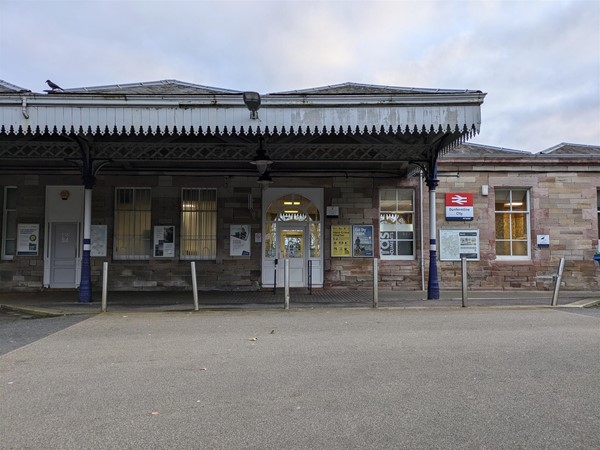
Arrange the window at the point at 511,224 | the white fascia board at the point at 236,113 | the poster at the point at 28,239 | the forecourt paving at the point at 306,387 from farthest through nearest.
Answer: the window at the point at 511,224, the poster at the point at 28,239, the white fascia board at the point at 236,113, the forecourt paving at the point at 306,387

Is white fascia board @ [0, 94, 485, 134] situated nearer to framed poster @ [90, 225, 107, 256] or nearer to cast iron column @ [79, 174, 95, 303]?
cast iron column @ [79, 174, 95, 303]

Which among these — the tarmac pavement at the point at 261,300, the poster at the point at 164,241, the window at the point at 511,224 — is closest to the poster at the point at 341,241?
the tarmac pavement at the point at 261,300

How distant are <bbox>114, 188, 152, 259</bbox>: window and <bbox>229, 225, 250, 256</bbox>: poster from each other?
2458 millimetres

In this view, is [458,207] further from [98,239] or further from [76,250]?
[76,250]

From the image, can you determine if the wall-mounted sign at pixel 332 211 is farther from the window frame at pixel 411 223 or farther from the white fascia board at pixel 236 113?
the white fascia board at pixel 236 113

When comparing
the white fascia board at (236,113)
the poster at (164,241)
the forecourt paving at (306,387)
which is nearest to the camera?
the forecourt paving at (306,387)

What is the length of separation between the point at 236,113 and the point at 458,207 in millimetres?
8143

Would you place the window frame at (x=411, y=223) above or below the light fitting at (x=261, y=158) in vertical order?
below

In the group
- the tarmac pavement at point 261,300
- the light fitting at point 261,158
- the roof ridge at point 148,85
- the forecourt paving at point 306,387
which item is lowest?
the forecourt paving at point 306,387

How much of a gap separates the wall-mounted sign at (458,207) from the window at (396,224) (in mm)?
1071

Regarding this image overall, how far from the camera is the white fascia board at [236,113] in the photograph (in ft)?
31.8

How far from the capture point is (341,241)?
14945 mm

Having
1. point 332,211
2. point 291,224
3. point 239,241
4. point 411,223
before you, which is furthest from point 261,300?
point 411,223

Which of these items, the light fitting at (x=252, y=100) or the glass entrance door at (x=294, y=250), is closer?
the light fitting at (x=252, y=100)
